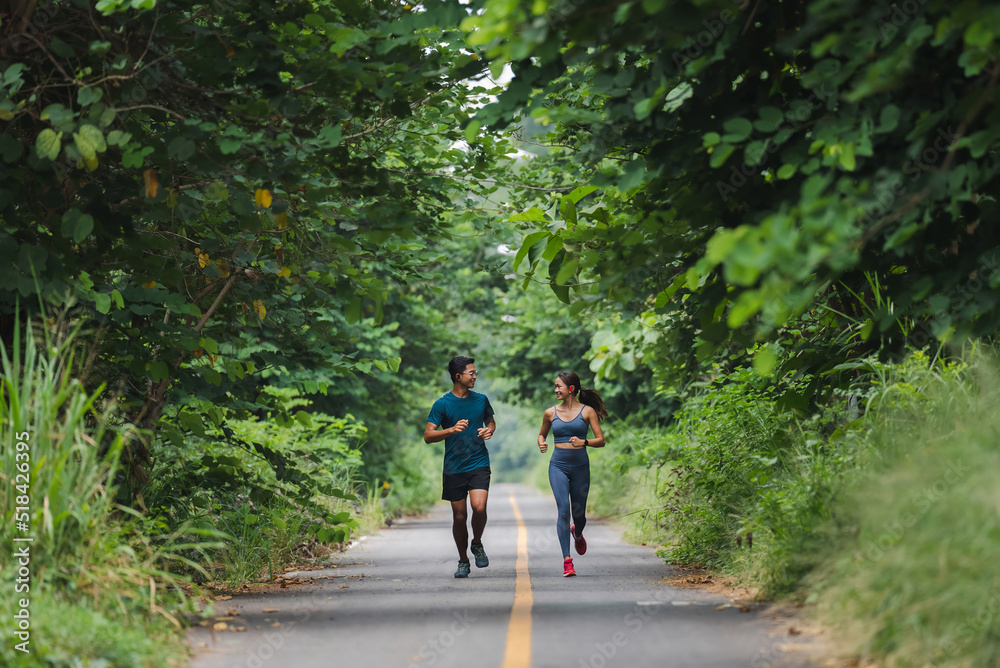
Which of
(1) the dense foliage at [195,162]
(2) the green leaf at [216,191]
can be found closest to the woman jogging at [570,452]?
(1) the dense foliage at [195,162]

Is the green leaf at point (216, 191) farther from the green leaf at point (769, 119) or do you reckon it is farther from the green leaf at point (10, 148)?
the green leaf at point (769, 119)

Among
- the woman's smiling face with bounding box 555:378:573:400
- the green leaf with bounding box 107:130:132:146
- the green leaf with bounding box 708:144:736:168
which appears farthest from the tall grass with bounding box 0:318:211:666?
the woman's smiling face with bounding box 555:378:573:400

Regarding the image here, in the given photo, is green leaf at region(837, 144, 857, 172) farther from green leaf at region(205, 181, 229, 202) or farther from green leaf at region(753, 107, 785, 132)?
green leaf at region(205, 181, 229, 202)

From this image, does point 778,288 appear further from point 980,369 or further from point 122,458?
point 122,458

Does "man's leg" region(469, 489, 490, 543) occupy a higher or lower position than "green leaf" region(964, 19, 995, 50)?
lower

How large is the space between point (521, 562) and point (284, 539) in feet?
9.27

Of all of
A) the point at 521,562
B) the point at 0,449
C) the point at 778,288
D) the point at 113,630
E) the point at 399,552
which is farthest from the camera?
the point at 399,552

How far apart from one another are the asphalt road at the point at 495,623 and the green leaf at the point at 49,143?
337 centimetres

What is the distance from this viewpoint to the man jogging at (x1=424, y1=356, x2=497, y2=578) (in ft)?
33.2

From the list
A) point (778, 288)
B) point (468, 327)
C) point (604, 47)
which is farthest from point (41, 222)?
point (468, 327)

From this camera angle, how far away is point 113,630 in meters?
5.12

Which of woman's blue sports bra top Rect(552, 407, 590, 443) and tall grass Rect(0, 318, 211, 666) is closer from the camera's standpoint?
tall grass Rect(0, 318, 211, 666)

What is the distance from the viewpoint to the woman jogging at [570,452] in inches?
406

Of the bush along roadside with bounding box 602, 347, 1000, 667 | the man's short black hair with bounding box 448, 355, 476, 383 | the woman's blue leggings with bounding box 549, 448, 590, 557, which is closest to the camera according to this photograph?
the bush along roadside with bounding box 602, 347, 1000, 667
